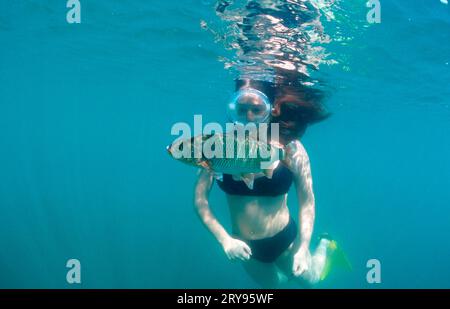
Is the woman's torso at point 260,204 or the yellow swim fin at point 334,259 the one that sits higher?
the woman's torso at point 260,204

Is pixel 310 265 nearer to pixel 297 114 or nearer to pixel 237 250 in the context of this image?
pixel 237 250

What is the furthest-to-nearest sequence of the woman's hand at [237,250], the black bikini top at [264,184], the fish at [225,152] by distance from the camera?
the black bikini top at [264,184] < the woman's hand at [237,250] < the fish at [225,152]

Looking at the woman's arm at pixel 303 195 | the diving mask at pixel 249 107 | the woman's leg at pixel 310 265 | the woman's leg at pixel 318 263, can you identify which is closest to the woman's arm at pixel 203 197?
the diving mask at pixel 249 107

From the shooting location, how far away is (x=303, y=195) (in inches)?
207

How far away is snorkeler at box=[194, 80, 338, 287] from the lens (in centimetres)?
472

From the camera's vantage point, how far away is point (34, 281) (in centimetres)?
1280

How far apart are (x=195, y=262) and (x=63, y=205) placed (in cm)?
1332

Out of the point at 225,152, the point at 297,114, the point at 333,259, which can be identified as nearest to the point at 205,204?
the point at 297,114

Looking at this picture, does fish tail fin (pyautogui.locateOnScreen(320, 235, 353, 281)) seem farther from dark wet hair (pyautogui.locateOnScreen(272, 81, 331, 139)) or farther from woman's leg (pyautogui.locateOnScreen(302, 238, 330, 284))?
dark wet hair (pyautogui.locateOnScreen(272, 81, 331, 139))

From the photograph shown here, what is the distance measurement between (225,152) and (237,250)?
6.23 feet

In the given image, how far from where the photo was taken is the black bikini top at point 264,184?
4.82 meters

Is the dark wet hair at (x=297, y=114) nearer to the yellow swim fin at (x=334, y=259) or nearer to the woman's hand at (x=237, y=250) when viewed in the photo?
the woman's hand at (x=237, y=250)

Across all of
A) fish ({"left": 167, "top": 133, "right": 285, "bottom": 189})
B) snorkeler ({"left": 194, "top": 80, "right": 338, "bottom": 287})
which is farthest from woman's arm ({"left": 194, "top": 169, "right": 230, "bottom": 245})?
fish ({"left": 167, "top": 133, "right": 285, "bottom": 189})

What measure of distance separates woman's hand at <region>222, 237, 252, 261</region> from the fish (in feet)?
4.80
